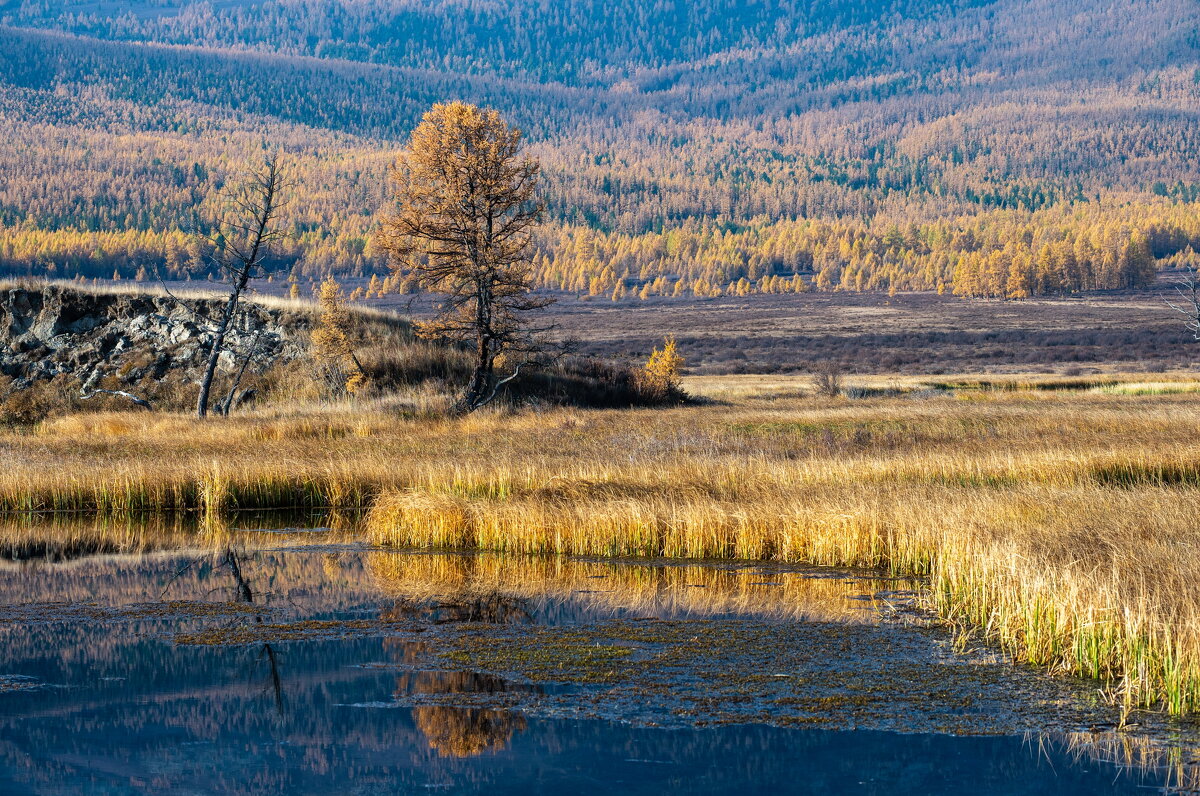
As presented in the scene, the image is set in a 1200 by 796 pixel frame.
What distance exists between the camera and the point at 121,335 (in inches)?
1636

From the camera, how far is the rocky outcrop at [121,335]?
4044 centimetres

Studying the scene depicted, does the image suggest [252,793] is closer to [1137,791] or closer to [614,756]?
[614,756]

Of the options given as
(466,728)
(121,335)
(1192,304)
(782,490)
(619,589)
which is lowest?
(619,589)

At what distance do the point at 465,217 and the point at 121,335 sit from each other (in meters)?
13.2

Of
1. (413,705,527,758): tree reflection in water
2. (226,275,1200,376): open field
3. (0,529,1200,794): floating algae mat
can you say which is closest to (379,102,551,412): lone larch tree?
(226,275,1200,376): open field

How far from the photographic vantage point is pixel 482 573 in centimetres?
1728

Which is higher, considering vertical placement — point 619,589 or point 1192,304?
point 1192,304

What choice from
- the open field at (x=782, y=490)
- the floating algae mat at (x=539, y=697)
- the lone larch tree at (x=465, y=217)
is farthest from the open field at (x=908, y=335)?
the floating algae mat at (x=539, y=697)

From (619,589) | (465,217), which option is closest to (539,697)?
(619,589)

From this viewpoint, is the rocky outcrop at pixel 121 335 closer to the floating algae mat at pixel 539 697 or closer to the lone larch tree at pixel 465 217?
the lone larch tree at pixel 465 217

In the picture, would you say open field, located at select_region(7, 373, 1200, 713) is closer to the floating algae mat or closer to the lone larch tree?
the floating algae mat

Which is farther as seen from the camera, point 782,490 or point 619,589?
point 782,490

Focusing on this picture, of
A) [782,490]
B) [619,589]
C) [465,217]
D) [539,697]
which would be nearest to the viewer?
[539,697]

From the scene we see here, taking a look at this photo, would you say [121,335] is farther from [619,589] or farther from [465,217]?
[619,589]
